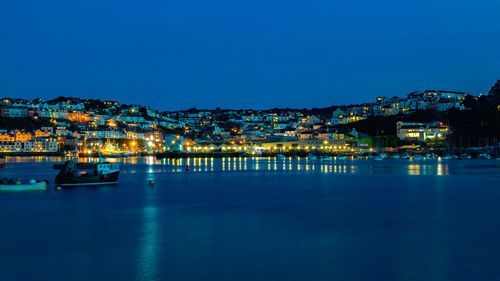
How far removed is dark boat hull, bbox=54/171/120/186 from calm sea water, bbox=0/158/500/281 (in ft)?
18.0

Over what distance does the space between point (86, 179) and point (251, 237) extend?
20498 mm

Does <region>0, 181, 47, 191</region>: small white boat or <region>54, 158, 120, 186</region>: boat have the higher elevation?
<region>54, 158, 120, 186</region>: boat

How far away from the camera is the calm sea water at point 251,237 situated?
1059 centimetres

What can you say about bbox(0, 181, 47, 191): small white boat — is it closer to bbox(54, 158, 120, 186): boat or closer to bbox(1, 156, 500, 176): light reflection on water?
bbox(54, 158, 120, 186): boat

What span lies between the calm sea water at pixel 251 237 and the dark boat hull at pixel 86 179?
5.48 m

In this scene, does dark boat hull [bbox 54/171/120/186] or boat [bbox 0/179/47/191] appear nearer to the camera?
boat [bbox 0/179/47/191]

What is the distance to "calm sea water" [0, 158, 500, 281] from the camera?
10.6 meters

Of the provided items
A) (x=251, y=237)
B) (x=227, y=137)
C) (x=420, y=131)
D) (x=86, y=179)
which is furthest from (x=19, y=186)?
(x=227, y=137)

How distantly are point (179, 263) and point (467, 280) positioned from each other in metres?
5.79

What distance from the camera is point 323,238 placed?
1410 cm

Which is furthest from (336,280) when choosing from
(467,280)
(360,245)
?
(360,245)

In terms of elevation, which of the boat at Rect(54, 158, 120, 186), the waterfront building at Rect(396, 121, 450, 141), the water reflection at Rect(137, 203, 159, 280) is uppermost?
the waterfront building at Rect(396, 121, 450, 141)

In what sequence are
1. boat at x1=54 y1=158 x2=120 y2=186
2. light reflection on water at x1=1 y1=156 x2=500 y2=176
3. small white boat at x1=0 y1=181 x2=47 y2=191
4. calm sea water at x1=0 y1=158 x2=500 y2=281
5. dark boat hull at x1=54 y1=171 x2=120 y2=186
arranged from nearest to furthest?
calm sea water at x1=0 y1=158 x2=500 y2=281 → small white boat at x1=0 y1=181 x2=47 y2=191 → dark boat hull at x1=54 y1=171 x2=120 y2=186 → boat at x1=54 y1=158 x2=120 y2=186 → light reflection on water at x1=1 y1=156 x2=500 y2=176

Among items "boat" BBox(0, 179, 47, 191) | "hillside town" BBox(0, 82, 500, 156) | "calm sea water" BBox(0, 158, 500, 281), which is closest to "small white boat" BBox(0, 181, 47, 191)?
"boat" BBox(0, 179, 47, 191)
